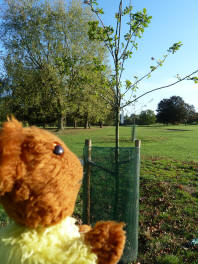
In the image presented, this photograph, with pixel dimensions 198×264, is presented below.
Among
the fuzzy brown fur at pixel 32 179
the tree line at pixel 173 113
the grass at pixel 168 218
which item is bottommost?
the grass at pixel 168 218

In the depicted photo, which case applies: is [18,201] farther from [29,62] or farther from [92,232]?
[29,62]

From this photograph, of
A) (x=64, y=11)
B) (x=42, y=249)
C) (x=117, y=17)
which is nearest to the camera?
(x=42, y=249)

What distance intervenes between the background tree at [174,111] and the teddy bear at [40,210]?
252 ft

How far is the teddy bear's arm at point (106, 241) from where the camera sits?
4.29 ft

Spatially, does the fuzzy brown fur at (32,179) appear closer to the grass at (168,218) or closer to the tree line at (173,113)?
the grass at (168,218)

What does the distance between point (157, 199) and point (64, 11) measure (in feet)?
68.7

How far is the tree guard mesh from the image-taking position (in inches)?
122

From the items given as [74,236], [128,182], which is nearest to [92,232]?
[74,236]

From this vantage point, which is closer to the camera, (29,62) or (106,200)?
(106,200)

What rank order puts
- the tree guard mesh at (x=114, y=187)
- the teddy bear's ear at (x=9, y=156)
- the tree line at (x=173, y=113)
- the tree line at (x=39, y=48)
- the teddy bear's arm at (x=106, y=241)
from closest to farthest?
1. the teddy bear's ear at (x=9, y=156)
2. the teddy bear's arm at (x=106, y=241)
3. the tree guard mesh at (x=114, y=187)
4. the tree line at (x=39, y=48)
5. the tree line at (x=173, y=113)

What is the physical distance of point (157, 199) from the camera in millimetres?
5715

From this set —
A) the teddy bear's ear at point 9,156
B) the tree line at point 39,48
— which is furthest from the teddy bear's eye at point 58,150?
the tree line at point 39,48

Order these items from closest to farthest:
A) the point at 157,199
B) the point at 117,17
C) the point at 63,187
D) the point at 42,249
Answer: the point at 42,249, the point at 63,187, the point at 117,17, the point at 157,199

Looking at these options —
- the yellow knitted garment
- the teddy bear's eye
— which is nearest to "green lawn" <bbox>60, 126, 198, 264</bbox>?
the yellow knitted garment
